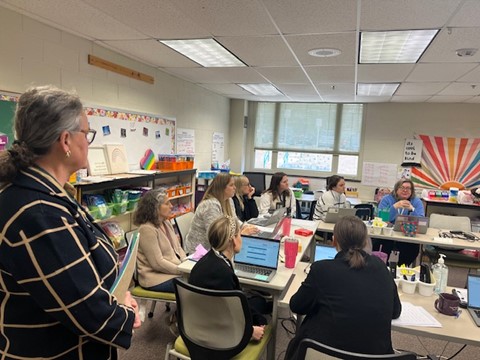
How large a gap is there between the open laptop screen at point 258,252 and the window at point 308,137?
16.6 ft

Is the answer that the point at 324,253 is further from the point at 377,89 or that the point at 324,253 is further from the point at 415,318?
the point at 377,89

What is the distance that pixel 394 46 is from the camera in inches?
116

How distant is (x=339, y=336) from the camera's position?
5.12ft

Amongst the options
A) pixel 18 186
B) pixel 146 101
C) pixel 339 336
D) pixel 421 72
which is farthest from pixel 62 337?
pixel 421 72

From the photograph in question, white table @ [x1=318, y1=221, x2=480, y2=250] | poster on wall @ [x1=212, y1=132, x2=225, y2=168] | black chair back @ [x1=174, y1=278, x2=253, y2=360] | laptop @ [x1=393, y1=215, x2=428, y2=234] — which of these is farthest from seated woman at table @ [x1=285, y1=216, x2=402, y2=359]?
poster on wall @ [x1=212, y1=132, x2=225, y2=168]

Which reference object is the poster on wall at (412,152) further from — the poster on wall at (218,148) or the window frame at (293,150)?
the poster on wall at (218,148)

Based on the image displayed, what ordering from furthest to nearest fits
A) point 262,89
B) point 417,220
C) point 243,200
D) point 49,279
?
point 262,89
point 243,200
point 417,220
point 49,279

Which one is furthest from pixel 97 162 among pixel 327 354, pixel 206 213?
pixel 327 354

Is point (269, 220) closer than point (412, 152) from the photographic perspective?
Yes

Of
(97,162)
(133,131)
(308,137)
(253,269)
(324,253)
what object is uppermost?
(308,137)

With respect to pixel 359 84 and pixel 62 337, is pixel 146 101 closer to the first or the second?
pixel 359 84

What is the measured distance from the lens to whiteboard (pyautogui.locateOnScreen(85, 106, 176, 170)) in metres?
3.44

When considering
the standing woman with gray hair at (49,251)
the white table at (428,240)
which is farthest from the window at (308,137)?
the standing woman with gray hair at (49,251)

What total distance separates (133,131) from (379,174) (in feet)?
15.8
